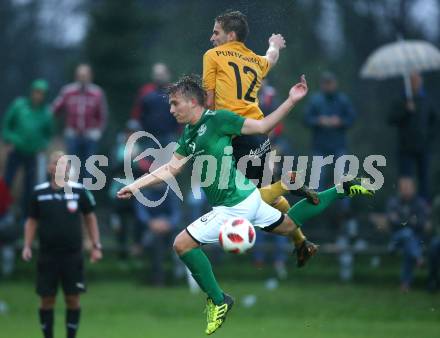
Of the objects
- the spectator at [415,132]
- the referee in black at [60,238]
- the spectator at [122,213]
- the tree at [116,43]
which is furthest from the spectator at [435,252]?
the tree at [116,43]

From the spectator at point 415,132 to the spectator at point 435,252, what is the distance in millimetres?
591

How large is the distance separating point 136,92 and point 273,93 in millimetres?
6414

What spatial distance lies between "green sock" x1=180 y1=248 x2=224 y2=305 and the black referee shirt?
8.98ft

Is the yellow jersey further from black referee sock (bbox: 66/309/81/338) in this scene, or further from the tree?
the tree

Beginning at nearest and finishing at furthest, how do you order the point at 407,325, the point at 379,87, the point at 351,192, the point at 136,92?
the point at 351,192
the point at 407,325
the point at 379,87
the point at 136,92

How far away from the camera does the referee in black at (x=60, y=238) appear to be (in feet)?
40.1

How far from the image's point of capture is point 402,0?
55.6ft

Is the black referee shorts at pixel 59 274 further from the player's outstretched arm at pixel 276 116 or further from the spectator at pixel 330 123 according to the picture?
the spectator at pixel 330 123

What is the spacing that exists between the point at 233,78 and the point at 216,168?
2.91 ft

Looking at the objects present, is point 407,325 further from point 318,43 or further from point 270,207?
point 318,43

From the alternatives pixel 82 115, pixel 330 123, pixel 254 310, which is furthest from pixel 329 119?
pixel 82 115

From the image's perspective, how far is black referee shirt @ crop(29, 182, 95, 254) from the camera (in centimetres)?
1230

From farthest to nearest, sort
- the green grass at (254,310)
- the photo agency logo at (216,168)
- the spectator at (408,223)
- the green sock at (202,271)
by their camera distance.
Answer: the spectator at (408,223), the green grass at (254,310), the green sock at (202,271), the photo agency logo at (216,168)

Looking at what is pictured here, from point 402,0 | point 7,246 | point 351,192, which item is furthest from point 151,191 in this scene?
point 351,192
